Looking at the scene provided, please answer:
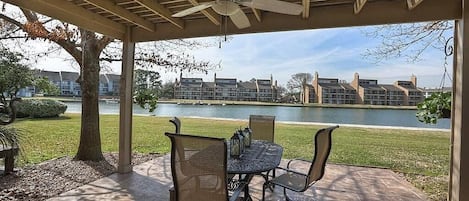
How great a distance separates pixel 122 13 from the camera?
3.36m

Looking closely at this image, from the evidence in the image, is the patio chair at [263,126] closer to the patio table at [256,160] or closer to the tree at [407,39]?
the patio table at [256,160]

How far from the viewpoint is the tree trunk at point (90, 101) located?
15.2 feet

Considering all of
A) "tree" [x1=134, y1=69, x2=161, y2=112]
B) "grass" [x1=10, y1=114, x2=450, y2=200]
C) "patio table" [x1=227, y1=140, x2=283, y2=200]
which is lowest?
"grass" [x1=10, y1=114, x2=450, y2=200]

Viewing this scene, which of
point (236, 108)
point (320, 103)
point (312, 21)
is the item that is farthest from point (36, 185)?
point (320, 103)

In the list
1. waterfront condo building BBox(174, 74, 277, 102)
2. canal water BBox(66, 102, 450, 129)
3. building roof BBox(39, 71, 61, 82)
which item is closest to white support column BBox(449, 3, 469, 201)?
canal water BBox(66, 102, 450, 129)

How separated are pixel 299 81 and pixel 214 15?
6.09 metres

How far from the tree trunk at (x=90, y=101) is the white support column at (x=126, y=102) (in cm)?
86

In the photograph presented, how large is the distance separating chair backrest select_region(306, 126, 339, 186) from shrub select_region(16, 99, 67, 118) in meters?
7.58

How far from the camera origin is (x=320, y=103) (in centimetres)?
828

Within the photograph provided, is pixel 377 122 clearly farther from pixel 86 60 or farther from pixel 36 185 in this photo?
pixel 36 185

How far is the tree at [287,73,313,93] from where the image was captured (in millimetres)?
8762

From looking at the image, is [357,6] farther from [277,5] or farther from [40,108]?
[40,108]

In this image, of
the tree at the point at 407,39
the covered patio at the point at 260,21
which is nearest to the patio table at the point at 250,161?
the covered patio at the point at 260,21

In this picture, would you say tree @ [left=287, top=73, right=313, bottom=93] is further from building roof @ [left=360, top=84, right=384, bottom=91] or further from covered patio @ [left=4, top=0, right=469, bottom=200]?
covered patio @ [left=4, top=0, right=469, bottom=200]
